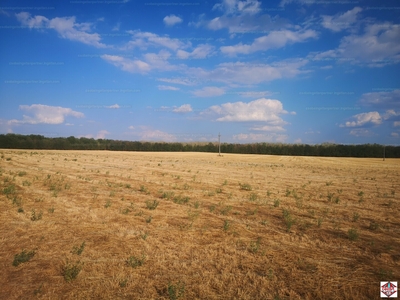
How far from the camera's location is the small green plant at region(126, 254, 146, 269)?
5.49m

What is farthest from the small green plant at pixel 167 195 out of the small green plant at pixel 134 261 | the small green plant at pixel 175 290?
the small green plant at pixel 175 290

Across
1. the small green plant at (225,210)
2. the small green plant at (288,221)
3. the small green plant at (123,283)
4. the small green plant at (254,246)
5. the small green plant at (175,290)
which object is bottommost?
the small green plant at (123,283)

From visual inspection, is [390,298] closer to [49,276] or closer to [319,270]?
[319,270]

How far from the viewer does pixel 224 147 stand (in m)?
100

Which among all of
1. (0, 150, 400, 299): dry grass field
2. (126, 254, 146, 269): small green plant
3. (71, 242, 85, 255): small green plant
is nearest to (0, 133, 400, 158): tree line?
(0, 150, 400, 299): dry grass field

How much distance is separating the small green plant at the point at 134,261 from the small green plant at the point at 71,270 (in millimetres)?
1035

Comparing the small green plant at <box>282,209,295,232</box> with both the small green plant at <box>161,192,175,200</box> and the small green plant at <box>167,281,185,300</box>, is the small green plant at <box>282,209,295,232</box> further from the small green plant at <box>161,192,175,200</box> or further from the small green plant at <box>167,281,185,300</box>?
the small green plant at <box>161,192,175,200</box>

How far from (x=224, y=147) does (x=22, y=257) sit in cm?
9562

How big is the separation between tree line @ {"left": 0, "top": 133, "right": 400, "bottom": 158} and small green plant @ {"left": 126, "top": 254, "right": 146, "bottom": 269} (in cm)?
8487

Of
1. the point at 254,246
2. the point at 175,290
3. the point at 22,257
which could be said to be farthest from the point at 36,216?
the point at 254,246

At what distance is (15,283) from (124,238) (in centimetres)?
274

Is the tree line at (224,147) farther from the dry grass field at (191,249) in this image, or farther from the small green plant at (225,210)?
the small green plant at (225,210)

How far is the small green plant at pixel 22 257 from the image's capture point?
18.0 feet

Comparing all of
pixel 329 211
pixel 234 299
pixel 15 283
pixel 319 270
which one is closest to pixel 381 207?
pixel 329 211
